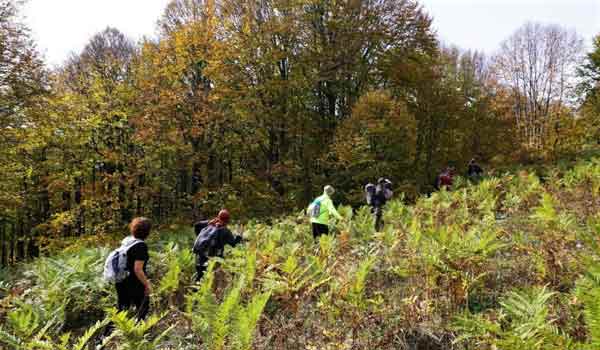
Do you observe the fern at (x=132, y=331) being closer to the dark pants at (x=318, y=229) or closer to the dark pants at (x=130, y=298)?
the dark pants at (x=130, y=298)

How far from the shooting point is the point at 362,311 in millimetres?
4203

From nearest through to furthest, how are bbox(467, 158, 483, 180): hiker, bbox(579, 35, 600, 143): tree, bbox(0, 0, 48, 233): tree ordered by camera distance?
bbox(0, 0, 48, 233): tree → bbox(467, 158, 483, 180): hiker → bbox(579, 35, 600, 143): tree

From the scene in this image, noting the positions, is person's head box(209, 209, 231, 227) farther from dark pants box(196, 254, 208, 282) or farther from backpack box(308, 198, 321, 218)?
backpack box(308, 198, 321, 218)

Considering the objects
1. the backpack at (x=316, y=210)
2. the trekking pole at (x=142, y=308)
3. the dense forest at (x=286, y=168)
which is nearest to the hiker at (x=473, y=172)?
the dense forest at (x=286, y=168)

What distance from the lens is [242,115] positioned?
18.4m

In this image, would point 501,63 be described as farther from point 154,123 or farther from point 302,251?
point 302,251

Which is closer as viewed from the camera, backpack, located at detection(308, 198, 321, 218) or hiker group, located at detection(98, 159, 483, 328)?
hiker group, located at detection(98, 159, 483, 328)

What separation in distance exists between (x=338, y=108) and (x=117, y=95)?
1176 centimetres

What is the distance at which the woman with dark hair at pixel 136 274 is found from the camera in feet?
15.5

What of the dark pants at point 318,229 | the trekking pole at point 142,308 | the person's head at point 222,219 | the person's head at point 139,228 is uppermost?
the person's head at point 139,228

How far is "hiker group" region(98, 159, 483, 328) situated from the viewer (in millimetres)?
4742

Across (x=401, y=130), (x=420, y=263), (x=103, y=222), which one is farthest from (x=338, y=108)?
(x=420, y=263)

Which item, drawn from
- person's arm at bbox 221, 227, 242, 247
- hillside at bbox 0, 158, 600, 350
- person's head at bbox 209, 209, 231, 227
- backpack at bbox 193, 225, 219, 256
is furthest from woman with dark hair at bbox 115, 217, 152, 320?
person's arm at bbox 221, 227, 242, 247

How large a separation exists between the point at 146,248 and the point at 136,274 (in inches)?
13.3
